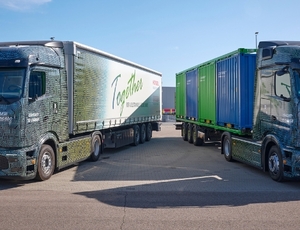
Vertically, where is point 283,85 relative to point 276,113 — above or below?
above

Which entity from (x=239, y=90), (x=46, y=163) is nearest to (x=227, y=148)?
(x=239, y=90)

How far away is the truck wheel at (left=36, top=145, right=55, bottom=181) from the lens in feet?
31.0

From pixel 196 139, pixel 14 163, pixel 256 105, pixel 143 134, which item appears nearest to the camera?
pixel 14 163

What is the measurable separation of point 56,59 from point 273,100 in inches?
238

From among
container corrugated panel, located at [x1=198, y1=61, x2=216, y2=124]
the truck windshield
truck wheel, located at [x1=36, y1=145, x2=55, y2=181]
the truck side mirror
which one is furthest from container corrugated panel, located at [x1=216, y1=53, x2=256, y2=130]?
the truck windshield

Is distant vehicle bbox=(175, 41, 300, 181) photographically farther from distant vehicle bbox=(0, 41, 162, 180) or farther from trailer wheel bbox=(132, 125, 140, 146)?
distant vehicle bbox=(0, 41, 162, 180)

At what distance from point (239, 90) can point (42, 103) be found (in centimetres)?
618

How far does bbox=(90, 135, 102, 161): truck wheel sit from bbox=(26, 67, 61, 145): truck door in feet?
9.07

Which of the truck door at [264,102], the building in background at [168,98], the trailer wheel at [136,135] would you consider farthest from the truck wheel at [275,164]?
the building in background at [168,98]

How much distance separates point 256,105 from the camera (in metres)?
11.0

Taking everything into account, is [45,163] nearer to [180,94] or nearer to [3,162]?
[3,162]

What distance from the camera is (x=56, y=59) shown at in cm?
1044

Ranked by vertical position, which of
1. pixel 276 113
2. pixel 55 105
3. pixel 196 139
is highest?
pixel 55 105

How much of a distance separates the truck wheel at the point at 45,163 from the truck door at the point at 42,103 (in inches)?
17.9
